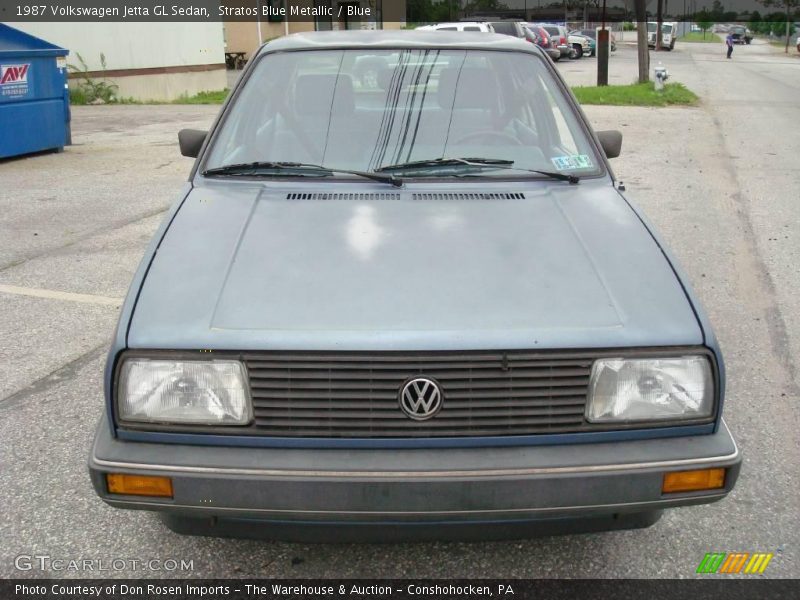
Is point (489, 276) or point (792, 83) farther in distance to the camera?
point (792, 83)

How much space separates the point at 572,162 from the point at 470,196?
0.58m

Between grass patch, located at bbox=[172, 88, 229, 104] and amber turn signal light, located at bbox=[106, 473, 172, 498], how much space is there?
65.5 feet

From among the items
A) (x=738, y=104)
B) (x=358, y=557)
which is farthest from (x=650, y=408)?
(x=738, y=104)

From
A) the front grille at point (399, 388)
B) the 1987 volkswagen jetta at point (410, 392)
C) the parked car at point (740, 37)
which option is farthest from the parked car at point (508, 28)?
the parked car at point (740, 37)

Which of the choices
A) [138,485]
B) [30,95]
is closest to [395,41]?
[138,485]

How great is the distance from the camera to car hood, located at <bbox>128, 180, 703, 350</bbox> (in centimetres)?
231

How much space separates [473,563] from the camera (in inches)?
108

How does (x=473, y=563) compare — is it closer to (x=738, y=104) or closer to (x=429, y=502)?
(x=429, y=502)

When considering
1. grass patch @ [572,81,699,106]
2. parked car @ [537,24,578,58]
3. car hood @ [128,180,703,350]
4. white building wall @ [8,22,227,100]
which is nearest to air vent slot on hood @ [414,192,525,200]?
car hood @ [128,180,703,350]

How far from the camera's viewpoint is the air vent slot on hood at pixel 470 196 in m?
3.16

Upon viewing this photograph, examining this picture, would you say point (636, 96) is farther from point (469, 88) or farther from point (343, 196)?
point (343, 196)

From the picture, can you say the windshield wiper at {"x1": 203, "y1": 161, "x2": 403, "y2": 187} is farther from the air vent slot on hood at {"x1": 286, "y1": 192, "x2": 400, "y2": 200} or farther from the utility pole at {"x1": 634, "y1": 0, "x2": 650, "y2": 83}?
the utility pole at {"x1": 634, "y1": 0, "x2": 650, "y2": 83}

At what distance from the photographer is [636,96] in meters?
19.4

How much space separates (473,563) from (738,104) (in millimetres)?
18418
